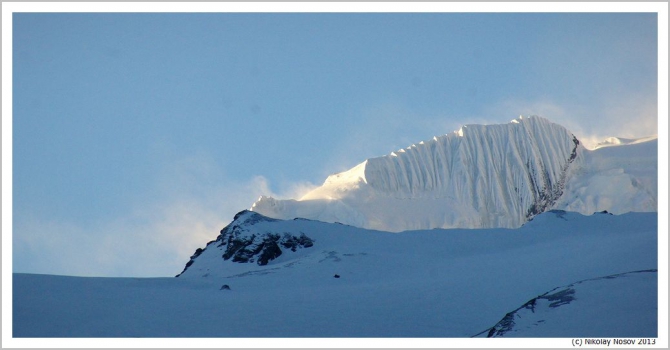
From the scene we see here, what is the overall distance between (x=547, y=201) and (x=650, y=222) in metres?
46.3

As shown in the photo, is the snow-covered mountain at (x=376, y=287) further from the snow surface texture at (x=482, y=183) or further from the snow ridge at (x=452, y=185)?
the snow surface texture at (x=482, y=183)

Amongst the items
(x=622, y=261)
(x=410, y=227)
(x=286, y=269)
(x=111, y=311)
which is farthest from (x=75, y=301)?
(x=410, y=227)

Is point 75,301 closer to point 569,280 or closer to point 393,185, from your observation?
point 569,280

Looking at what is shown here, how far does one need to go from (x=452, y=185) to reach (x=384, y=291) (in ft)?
175

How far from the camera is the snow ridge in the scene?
75062 millimetres

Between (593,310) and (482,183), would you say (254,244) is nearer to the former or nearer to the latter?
(593,310)

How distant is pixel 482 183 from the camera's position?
270 feet

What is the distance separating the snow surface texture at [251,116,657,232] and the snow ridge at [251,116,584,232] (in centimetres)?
10

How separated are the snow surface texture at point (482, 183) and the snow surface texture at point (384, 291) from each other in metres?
30.6

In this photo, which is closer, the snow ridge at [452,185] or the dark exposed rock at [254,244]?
the dark exposed rock at [254,244]

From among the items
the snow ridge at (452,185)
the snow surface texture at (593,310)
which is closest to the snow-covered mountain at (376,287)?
the snow surface texture at (593,310)

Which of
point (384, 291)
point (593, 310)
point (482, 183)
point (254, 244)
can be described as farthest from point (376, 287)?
point (482, 183)

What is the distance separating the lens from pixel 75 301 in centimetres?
2455

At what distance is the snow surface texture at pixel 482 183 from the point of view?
3012 inches
